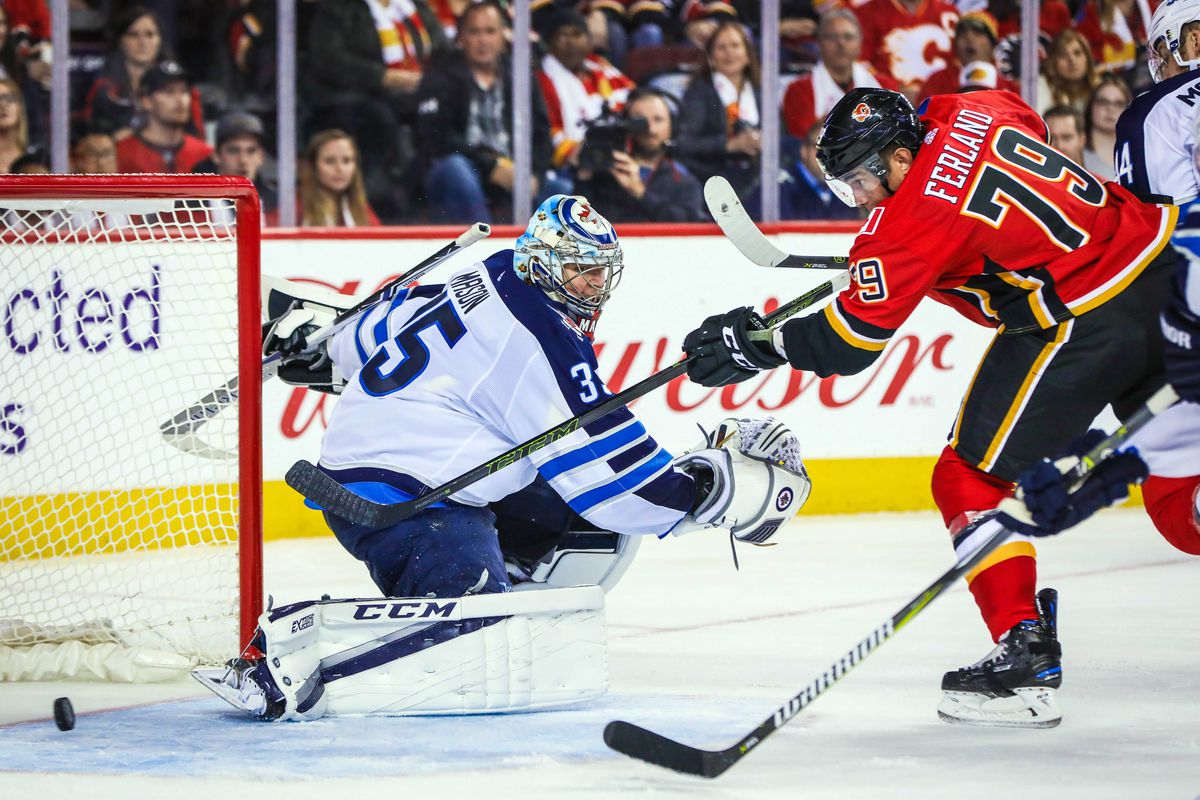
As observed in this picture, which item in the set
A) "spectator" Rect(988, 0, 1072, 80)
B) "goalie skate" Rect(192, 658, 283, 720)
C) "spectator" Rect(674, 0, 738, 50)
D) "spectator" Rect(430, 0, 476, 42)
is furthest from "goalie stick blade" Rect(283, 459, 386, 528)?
"spectator" Rect(988, 0, 1072, 80)

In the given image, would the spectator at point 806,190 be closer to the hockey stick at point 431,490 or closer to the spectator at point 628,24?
the spectator at point 628,24

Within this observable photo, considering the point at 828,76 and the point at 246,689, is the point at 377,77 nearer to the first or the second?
the point at 828,76

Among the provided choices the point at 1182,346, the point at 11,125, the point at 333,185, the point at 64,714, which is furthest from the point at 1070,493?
Answer: the point at 11,125

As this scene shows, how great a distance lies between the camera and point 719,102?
20.1 ft

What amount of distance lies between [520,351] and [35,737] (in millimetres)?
1054

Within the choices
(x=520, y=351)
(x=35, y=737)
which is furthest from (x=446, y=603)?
(x=35, y=737)

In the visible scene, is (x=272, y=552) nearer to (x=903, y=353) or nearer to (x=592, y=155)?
(x=592, y=155)

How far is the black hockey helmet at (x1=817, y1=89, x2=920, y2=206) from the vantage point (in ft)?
10.1

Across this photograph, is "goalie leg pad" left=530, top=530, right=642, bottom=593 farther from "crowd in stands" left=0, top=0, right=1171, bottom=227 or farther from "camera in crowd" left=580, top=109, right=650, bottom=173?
"camera in crowd" left=580, top=109, right=650, bottom=173

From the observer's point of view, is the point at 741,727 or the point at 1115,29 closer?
the point at 741,727

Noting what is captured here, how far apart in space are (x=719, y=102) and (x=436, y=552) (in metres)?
3.27

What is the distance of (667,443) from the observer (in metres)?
5.78

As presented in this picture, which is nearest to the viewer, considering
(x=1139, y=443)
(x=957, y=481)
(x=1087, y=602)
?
(x=1139, y=443)

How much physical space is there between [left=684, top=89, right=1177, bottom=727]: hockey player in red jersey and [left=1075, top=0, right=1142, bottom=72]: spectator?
3.80 metres
